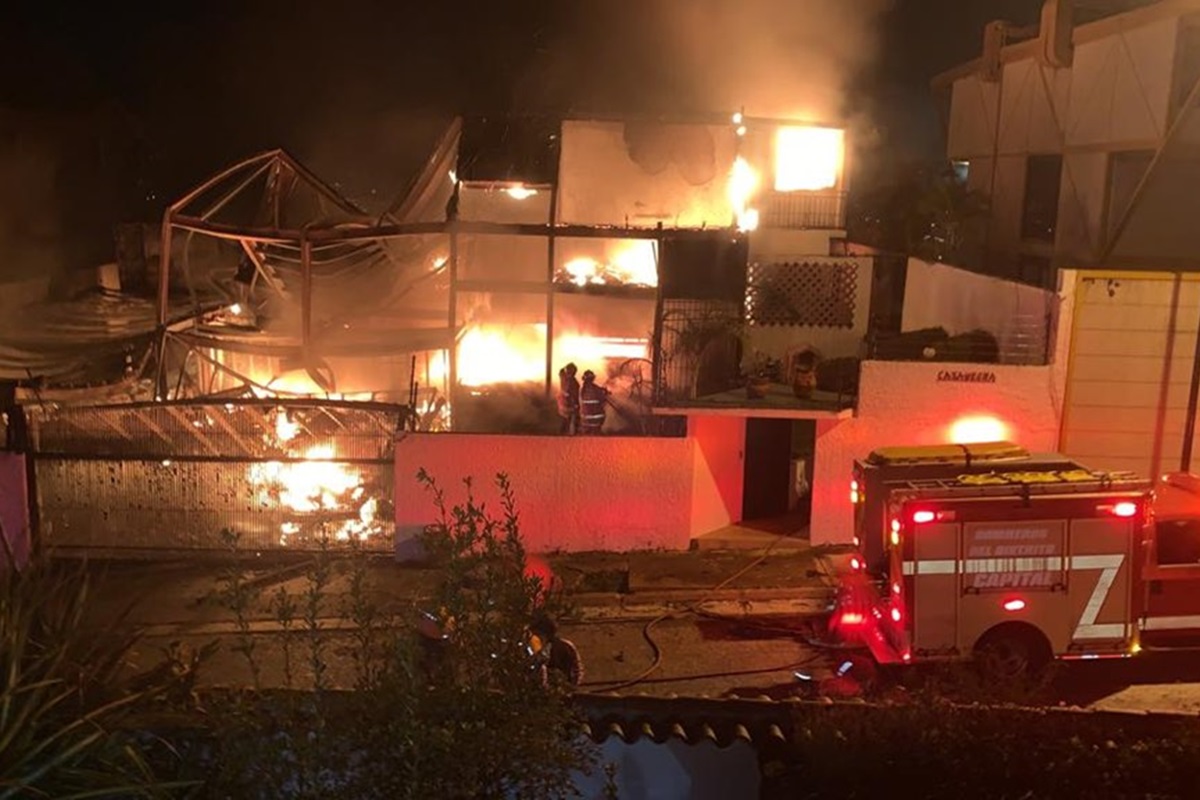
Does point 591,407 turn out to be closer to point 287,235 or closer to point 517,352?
point 517,352

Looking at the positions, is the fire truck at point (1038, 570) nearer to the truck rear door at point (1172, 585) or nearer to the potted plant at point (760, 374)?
the truck rear door at point (1172, 585)

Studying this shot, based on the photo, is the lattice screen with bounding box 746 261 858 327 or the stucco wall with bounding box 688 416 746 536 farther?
the lattice screen with bounding box 746 261 858 327

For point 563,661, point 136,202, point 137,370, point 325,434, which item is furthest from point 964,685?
point 136,202

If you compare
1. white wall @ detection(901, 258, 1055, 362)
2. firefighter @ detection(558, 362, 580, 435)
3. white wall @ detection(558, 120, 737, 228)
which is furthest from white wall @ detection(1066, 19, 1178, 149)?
firefighter @ detection(558, 362, 580, 435)

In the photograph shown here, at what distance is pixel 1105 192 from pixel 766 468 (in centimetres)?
841

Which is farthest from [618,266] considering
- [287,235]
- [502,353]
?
[287,235]

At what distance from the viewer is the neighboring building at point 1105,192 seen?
13.1 m

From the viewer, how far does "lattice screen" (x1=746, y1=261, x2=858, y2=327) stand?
51.4ft

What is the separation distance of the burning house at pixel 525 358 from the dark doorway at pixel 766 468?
0.03 m

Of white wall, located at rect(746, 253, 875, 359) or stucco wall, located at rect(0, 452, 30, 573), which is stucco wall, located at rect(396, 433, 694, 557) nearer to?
white wall, located at rect(746, 253, 875, 359)

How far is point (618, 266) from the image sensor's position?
1739 cm

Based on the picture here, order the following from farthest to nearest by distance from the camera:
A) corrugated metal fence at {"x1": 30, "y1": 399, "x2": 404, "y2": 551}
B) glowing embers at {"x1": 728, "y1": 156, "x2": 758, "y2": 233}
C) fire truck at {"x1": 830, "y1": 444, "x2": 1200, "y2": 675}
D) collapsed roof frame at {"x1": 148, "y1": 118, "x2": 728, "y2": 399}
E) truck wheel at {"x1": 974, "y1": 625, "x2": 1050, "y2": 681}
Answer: glowing embers at {"x1": 728, "y1": 156, "x2": 758, "y2": 233}
collapsed roof frame at {"x1": 148, "y1": 118, "x2": 728, "y2": 399}
corrugated metal fence at {"x1": 30, "y1": 399, "x2": 404, "y2": 551}
truck wheel at {"x1": 974, "y1": 625, "x2": 1050, "y2": 681}
fire truck at {"x1": 830, "y1": 444, "x2": 1200, "y2": 675}

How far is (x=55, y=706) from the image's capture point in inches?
204

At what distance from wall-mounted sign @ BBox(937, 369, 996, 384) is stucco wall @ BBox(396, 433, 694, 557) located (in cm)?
307
